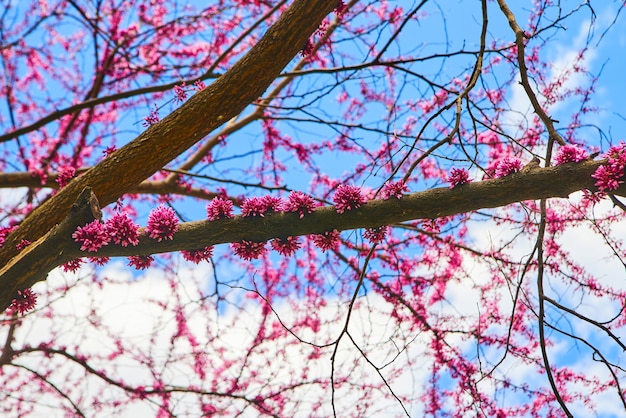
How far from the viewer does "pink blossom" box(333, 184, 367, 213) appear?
10.8 ft

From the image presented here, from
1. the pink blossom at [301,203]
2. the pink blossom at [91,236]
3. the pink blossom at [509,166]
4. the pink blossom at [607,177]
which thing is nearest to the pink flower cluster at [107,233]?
the pink blossom at [91,236]

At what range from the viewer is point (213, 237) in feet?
11.1

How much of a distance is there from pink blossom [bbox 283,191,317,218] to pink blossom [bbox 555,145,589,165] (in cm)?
155

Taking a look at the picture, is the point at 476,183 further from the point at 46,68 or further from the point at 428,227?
the point at 46,68

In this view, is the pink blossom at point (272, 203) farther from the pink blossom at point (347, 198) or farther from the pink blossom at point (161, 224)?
the pink blossom at point (161, 224)

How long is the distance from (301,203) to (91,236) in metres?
1.31

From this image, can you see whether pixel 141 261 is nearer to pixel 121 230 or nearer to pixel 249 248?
pixel 121 230

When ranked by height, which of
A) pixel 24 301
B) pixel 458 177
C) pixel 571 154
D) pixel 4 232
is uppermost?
pixel 571 154

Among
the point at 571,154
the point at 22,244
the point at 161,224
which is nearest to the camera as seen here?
the point at 571,154

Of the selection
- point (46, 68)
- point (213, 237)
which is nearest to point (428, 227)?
point (213, 237)

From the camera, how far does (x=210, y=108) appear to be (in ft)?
11.2

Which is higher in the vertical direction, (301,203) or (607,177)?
(607,177)

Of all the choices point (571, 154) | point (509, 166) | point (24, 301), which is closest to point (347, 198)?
point (509, 166)

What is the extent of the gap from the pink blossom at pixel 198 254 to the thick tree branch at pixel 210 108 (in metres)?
0.61
